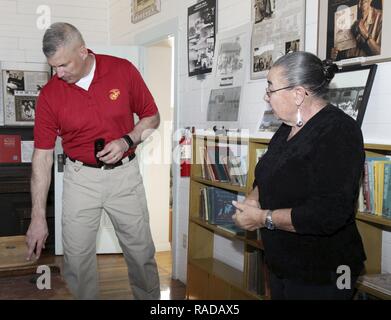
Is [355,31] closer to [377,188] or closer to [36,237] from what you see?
[377,188]

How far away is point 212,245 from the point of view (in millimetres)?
3705

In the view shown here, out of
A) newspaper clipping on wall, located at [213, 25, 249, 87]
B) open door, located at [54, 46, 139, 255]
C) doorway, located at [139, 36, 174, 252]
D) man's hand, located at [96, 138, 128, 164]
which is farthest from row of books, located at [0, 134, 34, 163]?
man's hand, located at [96, 138, 128, 164]

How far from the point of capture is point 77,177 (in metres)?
2.63

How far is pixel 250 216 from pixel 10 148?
421 cm

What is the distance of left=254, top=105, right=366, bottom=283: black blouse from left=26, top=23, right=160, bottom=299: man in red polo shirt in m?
1.03

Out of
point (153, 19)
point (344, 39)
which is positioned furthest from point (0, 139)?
point (344, 39)

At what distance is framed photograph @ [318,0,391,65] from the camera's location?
218cm

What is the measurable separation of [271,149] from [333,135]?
313 mm

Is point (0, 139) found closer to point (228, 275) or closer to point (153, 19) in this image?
point (153, 19)

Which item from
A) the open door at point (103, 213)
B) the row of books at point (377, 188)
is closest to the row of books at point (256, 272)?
the row of books at point (377, 188)

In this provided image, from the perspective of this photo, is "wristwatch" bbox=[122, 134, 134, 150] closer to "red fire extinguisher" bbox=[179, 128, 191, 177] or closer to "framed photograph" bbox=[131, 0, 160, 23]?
"red fire extinguisher" bbox=[179, 128, 191, 177]

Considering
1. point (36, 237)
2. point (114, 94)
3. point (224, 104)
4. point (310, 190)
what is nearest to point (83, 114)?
point (114, 94)

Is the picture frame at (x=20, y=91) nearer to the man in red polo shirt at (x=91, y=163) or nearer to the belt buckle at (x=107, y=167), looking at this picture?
the man in red polo shirt at (x=91, y=163)

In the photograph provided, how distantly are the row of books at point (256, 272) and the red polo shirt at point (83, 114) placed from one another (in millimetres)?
966
